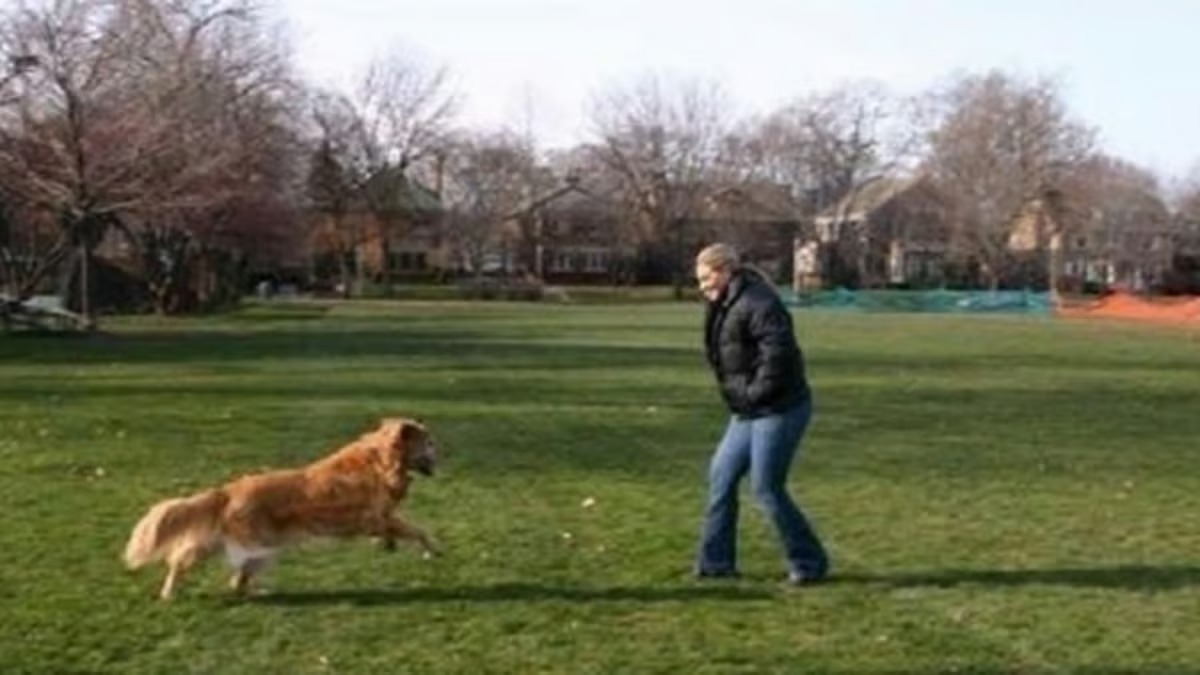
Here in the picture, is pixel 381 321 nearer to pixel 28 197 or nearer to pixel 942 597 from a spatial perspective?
pixel 28 197

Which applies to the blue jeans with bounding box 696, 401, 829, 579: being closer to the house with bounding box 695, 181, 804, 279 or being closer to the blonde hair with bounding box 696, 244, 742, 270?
the blonde hair with bounding box 696, 244, 742, 270

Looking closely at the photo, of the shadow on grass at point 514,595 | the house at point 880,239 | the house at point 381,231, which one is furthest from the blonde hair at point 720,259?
the house at point 880,239

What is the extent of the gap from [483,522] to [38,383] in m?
18.4

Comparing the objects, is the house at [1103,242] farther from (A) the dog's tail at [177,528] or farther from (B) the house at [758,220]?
(A) the dog's tail at [177,528]

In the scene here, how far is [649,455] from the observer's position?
58.3 ft

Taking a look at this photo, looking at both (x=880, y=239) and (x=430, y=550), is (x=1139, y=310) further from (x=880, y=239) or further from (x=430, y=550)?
(x=430, y=550)

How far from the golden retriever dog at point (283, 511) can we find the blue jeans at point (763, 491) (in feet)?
5.91

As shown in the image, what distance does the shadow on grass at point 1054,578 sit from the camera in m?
10.4

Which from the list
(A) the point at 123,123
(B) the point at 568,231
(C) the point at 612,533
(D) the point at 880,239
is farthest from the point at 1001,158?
(C) the point at 612,533

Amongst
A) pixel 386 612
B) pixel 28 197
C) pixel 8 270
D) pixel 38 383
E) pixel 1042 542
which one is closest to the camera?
pixel 386 612

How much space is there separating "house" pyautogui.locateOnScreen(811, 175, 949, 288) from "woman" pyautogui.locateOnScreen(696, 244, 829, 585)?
112 metres

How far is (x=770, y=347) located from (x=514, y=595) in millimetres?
2052

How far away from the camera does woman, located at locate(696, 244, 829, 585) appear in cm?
987

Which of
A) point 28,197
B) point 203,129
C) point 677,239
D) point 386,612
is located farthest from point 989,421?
point 677,239
